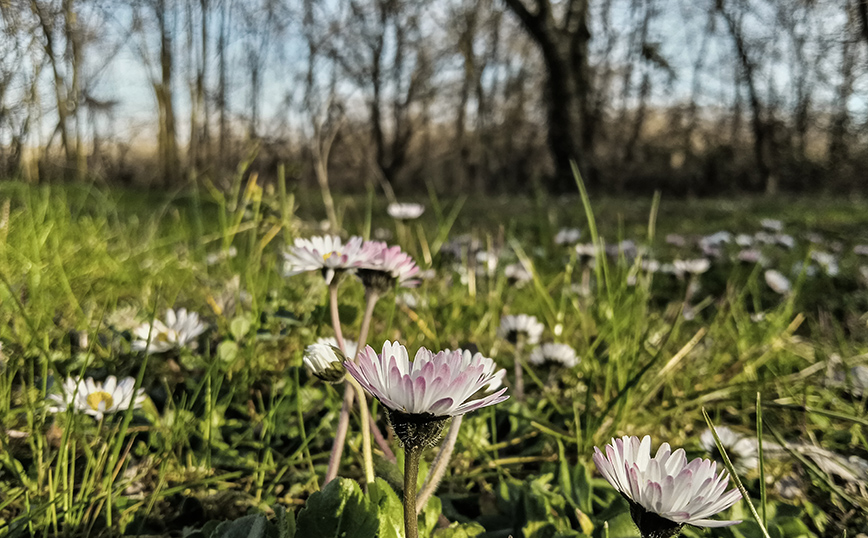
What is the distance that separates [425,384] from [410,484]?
0.34 ft

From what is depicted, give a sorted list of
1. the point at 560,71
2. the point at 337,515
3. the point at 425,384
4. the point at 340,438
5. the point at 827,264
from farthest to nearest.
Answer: the point at 560,71, the point at 827,264, the point at 340,438, the point at 337,515, the point at 425,384

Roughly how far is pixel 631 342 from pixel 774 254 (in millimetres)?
2058

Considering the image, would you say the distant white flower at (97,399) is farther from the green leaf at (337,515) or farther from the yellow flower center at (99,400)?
the green leaf at (337,515)

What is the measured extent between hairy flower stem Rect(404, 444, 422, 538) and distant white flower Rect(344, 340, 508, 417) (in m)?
0.04

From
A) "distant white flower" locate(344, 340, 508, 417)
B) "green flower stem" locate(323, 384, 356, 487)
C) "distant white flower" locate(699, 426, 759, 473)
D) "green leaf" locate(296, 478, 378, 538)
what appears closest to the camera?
"distant white flower" locate(344, 340, 508, 417)

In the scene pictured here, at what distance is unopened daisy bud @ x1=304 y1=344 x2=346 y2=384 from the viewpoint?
0.58m

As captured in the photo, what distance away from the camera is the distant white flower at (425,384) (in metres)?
0.42

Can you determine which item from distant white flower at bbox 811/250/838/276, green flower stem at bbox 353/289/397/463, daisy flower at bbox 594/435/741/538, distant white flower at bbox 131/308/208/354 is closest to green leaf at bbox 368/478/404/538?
green flower stem at bbox 353/289/397/463

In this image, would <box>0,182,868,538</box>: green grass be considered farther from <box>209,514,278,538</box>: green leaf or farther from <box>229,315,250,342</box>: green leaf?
<box>209,514,278,538</box>: green leaf

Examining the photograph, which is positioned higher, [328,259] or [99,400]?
[328,259]

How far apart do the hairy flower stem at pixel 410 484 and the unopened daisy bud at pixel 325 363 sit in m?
0.15

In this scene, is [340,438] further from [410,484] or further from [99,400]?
[99,400]

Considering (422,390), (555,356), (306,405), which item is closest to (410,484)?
(422,390)

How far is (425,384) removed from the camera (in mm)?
418
